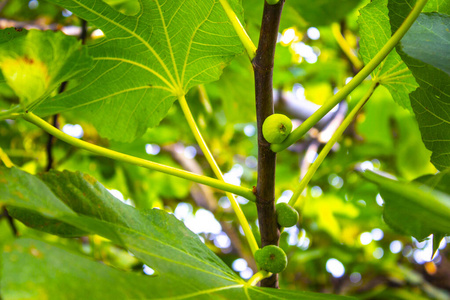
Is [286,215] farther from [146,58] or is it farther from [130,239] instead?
[146,58]

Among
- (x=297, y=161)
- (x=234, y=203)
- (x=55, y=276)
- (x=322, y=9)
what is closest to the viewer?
(x=55, y=276)

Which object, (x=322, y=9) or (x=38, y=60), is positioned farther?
(x=322, y=9)

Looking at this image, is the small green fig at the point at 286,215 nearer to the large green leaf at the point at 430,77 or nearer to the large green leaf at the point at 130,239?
the large green leaf at the point at 130,239

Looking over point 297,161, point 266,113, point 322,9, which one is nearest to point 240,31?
point 266,113

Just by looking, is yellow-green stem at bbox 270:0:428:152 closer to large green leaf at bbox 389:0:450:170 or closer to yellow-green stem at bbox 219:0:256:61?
large green leaf at bbox 389:0:450:170

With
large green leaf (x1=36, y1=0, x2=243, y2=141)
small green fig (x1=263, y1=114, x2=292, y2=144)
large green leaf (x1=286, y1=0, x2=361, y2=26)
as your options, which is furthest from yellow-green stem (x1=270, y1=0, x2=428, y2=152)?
large green leaf (x1=286, y1=0, x2=361, y2=26)

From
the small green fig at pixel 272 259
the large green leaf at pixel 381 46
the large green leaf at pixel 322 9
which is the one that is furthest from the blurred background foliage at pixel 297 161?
the small green fig at pixel 272 259
